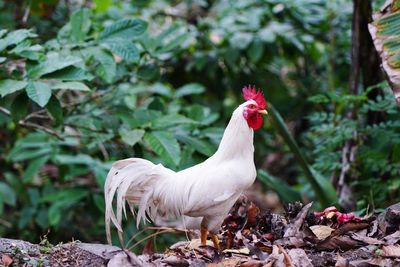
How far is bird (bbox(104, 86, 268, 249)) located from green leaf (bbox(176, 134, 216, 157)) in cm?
142

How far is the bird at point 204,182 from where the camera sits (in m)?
3.52

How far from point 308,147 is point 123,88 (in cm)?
286

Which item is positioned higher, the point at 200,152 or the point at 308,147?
the point at 200,152

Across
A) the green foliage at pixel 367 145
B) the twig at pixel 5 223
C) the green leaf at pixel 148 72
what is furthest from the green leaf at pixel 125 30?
the twig at pixel 5 223

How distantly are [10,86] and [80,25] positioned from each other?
1154mm

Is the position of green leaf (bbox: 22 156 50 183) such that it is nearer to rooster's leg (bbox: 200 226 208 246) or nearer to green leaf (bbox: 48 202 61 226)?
green leaf (bbox: 48 202 61 226)

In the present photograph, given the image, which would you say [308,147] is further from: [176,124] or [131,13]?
[176,124]

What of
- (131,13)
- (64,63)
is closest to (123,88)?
(64,63)

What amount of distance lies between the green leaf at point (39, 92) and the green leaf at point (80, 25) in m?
0.93

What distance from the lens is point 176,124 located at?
5.38 metres

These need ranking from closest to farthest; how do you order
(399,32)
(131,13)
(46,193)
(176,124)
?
(399,32) → (176,124) → (46,193) → (131,13)

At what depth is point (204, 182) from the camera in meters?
3.54

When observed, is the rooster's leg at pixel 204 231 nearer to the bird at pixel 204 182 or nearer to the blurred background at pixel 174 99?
the bird at pixel 204 182

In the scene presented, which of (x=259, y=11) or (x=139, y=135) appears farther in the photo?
(x=259, y=11)
